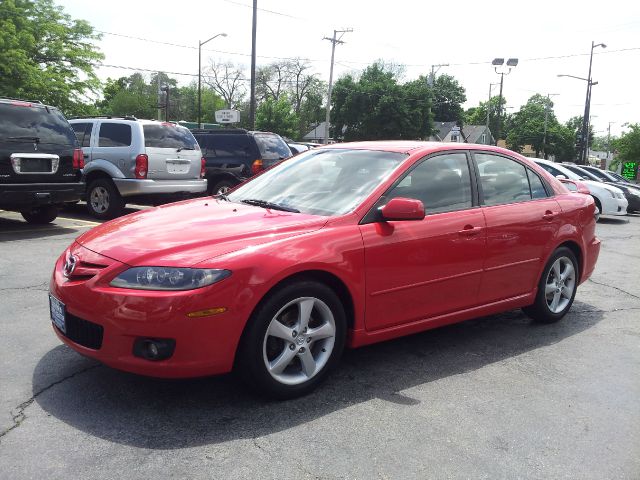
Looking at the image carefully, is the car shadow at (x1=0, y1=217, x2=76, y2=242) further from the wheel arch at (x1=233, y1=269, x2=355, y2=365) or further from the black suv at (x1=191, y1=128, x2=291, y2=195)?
the wheel arch at (x1=233, y1=269, x2=355, y2=365)

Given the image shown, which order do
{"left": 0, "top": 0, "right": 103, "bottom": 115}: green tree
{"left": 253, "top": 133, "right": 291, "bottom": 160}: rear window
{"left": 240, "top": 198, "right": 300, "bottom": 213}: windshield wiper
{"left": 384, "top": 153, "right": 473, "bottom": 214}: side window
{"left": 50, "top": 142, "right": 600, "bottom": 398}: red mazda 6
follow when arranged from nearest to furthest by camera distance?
{"left": 50, "top": 142, "right": 600, "bottom": 398}: red mazda 6 → {"left": 240, "top": 198, "right": 300, "bottom": 213}: windshield wiper → {"left": 384, "top": 153, "right": 473, "bottom": 214}: side window → {"left": 253, "top": 133, "right": 291, "bottom": 160}: rear window → {"left": 0, "top": 0, "right": 103, "bottom": 115}: green tree

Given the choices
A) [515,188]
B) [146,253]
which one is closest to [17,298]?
[146,253]

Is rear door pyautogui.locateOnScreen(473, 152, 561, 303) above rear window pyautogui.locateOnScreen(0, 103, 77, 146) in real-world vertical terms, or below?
below

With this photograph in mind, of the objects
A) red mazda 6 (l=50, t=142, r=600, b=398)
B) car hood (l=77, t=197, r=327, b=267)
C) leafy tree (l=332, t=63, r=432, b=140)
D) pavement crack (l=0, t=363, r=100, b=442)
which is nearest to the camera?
pavement crack (l=0, t=363, r=100, b=442)

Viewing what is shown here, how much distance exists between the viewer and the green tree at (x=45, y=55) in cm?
2892

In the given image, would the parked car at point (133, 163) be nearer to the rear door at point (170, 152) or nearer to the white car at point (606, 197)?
the rear door at point (170, 152)

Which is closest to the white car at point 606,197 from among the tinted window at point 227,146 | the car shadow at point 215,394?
the tinted window at point 227,146

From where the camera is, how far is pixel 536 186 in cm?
505

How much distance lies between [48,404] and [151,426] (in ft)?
2.14

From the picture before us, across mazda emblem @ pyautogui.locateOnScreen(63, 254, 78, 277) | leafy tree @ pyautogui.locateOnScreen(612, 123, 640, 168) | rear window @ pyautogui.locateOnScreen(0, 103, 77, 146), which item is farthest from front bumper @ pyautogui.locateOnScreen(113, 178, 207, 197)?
leafy tree @ pyautogui.locateOnScreen(612, 123, 640, 168)

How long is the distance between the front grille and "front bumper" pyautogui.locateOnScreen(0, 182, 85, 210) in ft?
18.1

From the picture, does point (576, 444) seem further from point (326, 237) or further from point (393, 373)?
point (326, 237)

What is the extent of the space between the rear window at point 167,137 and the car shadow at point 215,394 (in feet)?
22.4

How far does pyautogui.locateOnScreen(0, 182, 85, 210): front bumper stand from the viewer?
7.98m
